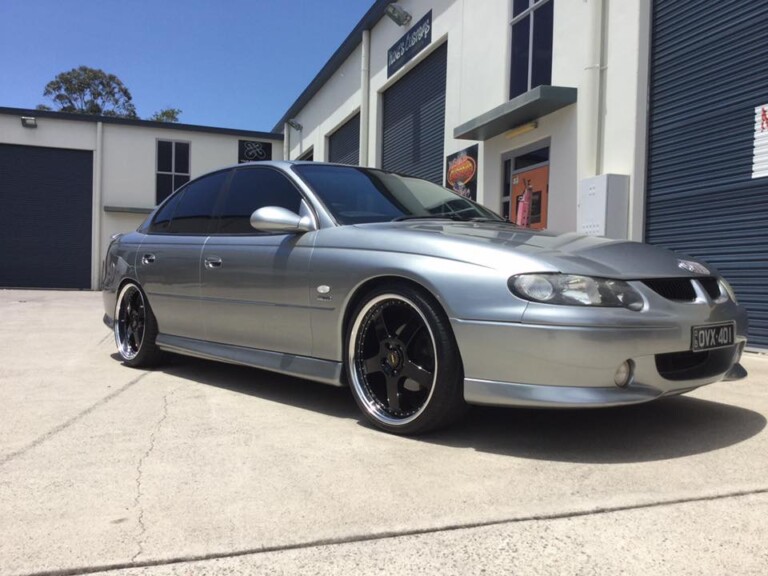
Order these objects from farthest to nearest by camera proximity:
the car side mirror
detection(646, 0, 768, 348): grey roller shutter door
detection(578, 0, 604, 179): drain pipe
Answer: detection(578, 0, 604, 179): drain pipe < detection(646, 0, 768, 348): grey roller shutter door < the car side mirror

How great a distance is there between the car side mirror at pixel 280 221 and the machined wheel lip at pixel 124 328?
1.80m

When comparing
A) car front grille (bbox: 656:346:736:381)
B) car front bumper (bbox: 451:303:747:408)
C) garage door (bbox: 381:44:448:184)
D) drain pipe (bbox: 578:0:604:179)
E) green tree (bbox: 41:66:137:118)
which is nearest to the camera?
car front bumper (bbox: 451:303:747:408)

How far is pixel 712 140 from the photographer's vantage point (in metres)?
6.56

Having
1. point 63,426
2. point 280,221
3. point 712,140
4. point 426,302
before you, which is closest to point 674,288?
point 426,302

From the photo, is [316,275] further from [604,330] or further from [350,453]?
[604,330]

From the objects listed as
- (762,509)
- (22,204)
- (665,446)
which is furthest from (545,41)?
(22,204)

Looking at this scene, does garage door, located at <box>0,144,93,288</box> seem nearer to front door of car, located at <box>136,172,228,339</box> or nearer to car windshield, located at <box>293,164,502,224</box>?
front door of car, located at <box>136,172,228,339</box>

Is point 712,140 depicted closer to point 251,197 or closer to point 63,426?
point 251,197

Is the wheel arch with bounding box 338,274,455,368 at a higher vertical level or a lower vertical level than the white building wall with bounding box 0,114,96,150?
lower

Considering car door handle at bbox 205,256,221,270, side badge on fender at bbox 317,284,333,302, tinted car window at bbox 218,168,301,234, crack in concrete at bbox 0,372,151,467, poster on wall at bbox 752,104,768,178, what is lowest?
crack in concrete at bbox 0,372,151,467

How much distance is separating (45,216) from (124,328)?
766 inches

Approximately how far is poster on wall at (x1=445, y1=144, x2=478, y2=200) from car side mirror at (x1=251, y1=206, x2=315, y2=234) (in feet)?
23.9

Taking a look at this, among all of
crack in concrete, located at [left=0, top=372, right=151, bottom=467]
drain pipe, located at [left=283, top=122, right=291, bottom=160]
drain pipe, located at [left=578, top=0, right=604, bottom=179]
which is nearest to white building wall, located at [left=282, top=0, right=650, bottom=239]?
drain pipe, located at [left=578, top=0, right=604, bottom=179]

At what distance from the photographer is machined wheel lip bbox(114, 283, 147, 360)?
4906mm
